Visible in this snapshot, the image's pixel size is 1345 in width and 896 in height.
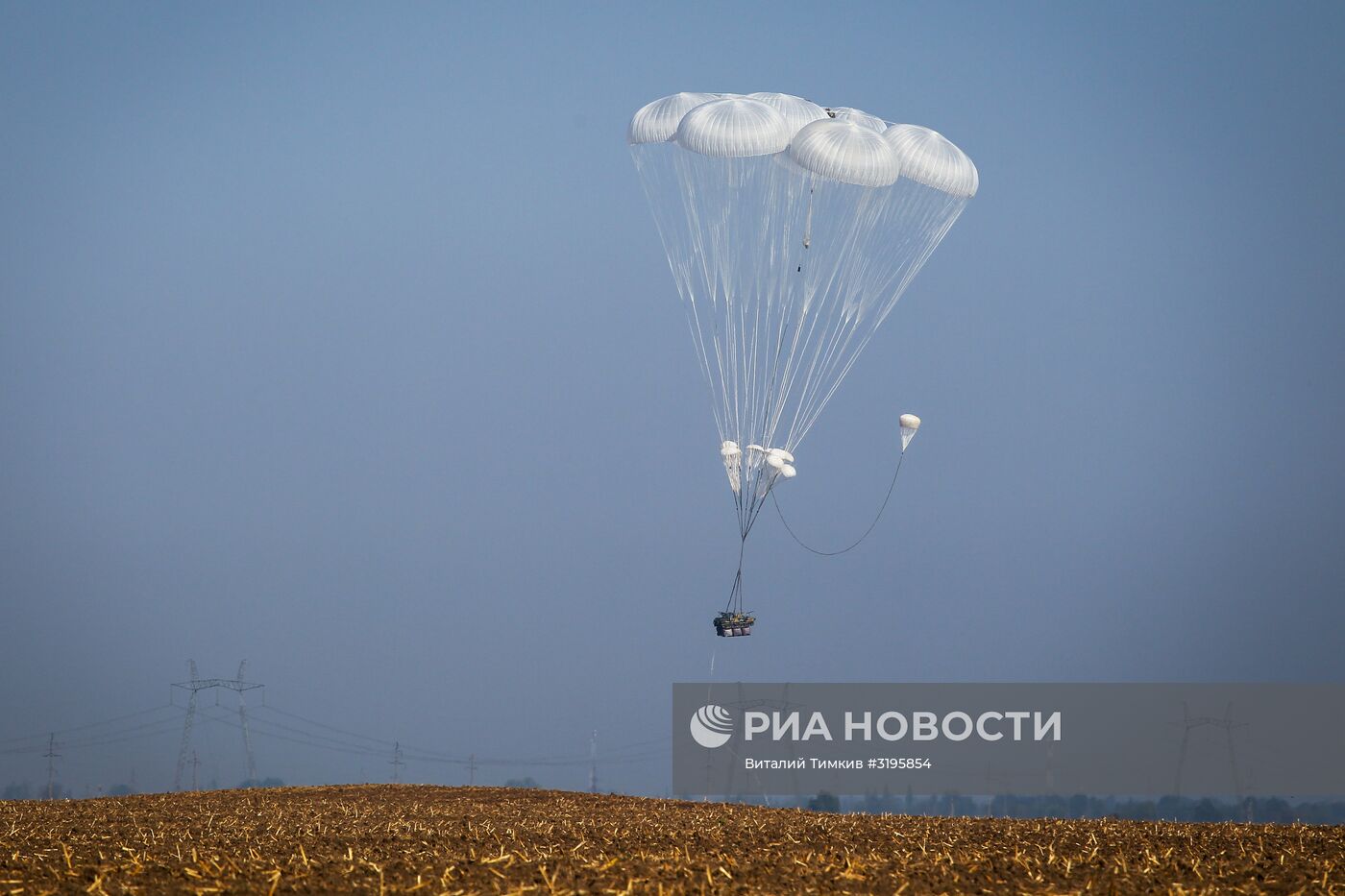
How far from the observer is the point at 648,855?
13.7 metres

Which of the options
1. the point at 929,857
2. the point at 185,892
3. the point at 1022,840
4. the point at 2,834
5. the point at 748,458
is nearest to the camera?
the point at 185,892

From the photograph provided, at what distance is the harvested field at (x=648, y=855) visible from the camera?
11.6 meters

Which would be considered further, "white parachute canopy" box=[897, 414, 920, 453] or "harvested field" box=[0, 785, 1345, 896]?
"white parachute canopy" box=[897, 414, 920, 453]

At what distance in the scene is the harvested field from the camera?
37.9 feet

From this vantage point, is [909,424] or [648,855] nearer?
[648,855]

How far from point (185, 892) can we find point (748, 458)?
2242 centimetres

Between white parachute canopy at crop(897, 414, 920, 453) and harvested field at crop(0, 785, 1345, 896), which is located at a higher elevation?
white parachute canopy at crop(897, 414, 920, 453)

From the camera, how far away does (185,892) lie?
10734mm

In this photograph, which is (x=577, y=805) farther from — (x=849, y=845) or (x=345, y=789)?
(x=849, y=845)

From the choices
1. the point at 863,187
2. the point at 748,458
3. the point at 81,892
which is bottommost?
the point at 81,892

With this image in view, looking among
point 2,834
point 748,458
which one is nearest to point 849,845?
point 2,834

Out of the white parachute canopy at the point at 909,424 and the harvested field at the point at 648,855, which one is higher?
the white parachute canopy at the point at 909,424

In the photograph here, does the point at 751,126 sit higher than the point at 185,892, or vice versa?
the point at 751,126

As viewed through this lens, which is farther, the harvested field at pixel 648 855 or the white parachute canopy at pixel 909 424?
the white parachute canopy at pixel 909 424
